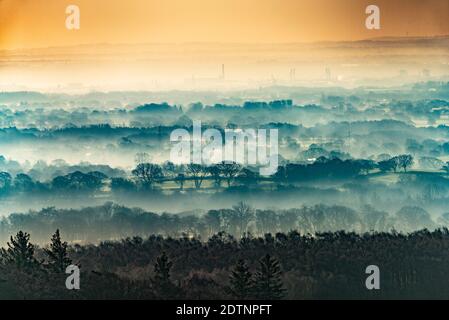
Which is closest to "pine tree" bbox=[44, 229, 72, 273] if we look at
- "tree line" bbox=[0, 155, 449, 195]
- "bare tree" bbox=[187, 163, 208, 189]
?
"tree line" bbox=[0, 155, 449, 195]

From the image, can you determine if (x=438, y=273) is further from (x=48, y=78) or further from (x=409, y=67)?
(x=48, y=78)

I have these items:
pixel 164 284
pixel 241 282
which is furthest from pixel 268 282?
pixel 164 284

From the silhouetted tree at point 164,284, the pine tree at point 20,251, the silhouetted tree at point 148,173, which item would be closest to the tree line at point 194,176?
the silhouetted tree at point 148,173

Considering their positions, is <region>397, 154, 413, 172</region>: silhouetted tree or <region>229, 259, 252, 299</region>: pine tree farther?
<region>397, 154, 413, 172</region>: silhouetted tree

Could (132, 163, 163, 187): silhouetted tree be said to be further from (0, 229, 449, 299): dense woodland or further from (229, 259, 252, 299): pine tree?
(229, 259, 252, 299): pine tree

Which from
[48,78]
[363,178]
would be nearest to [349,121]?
[363,178]

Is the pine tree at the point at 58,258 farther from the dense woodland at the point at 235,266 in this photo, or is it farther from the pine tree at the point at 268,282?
the pine tree at the point at 268,282

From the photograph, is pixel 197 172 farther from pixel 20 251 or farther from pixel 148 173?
pixel 20 251
